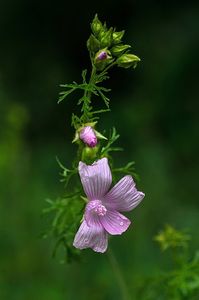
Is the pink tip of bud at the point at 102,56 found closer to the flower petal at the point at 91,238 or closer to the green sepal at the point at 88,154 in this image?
the green sepal at the point at 88,154

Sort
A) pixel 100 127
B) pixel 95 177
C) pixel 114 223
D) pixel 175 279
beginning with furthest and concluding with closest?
1. pixel 100 127
2. pixel 175 279
3. pixel 114 223
4. pixel 95 177

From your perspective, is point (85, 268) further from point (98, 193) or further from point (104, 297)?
point (98, 193)

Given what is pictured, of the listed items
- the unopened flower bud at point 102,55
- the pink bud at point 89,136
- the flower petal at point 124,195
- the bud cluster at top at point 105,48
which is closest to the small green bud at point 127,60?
the bud cluster at top at point 105,48

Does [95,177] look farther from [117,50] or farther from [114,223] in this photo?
[117,50]

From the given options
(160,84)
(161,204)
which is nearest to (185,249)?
(161,204)

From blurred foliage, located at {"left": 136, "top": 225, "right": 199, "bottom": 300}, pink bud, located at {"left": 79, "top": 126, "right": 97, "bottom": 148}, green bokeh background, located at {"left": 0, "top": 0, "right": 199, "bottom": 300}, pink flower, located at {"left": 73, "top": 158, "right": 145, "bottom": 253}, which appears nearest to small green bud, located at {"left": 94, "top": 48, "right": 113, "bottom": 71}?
pink bud, located at {"left": 79, "top": 126, "right": 97, "bottom": 148}

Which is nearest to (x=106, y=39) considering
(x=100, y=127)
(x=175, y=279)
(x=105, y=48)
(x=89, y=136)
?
(x=105, y=48)

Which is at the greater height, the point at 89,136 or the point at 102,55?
the point at 102,55
